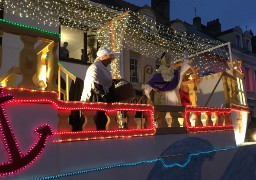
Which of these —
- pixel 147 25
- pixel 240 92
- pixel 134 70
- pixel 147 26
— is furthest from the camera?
pixel 134 70

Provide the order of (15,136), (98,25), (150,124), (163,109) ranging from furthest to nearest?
(98,25) < (163,109) < (150,124) < (15,136)

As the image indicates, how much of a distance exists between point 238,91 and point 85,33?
6.02m

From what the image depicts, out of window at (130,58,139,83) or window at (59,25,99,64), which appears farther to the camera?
window at (130,58,139,83)

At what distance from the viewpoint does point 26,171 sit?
274 cm

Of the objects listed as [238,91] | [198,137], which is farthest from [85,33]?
[198,137]

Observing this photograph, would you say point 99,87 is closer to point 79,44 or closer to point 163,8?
point 79,44

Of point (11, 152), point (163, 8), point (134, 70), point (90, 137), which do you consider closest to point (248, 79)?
point (163, 8)

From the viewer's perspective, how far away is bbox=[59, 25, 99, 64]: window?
34.9 ft

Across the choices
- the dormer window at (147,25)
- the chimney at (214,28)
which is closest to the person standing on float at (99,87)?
the dormer window at (147,25)

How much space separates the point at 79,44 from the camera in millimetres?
11156

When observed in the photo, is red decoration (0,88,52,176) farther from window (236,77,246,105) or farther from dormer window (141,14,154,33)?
window (236,77,246,105)

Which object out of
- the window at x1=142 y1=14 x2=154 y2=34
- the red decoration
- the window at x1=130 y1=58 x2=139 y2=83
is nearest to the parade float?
the red decoration

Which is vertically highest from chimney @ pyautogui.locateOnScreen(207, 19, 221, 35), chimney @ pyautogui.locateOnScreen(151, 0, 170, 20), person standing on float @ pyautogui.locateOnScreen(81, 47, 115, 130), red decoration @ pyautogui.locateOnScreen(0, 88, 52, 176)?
chimney @ pyautogui.locateOnScreen(207, 19, 221, 35)

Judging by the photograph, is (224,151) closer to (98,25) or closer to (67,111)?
(67,111)
